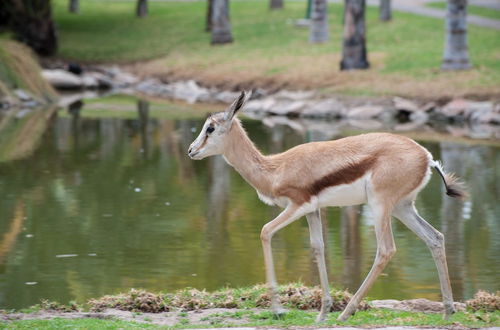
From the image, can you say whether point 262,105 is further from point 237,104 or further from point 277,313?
point 277,313

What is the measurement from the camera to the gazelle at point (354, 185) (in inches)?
328

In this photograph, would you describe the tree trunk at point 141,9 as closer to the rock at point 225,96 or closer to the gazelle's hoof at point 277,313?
the rock at point 225,96

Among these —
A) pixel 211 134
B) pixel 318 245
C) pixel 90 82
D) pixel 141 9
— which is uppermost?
pixel 211 134

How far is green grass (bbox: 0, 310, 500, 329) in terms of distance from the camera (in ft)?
26.6

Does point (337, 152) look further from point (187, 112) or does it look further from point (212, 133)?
point (187, 112)

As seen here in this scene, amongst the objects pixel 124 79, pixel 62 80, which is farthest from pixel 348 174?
pixel 124 79

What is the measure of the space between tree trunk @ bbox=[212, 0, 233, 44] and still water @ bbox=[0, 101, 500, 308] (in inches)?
619

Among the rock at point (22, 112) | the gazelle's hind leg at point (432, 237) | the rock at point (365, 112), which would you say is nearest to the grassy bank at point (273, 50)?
the rock at point (365, 112)

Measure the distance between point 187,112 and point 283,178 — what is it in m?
20.9

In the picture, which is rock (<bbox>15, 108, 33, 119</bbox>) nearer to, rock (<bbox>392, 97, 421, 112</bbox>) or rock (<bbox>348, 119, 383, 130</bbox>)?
rock (<bbox>348, 119, 383, 130</bbox>)

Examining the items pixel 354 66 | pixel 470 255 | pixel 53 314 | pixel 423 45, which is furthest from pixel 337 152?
pixel 423 45

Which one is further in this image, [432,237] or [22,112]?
[22,112]

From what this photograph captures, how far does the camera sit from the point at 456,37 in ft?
94.2

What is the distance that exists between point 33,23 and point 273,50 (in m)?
10.9
